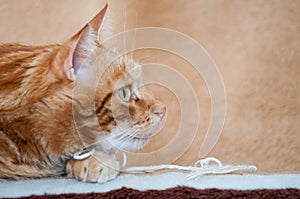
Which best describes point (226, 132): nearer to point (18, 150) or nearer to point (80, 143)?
point (80, 143)

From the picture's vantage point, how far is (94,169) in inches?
42.8

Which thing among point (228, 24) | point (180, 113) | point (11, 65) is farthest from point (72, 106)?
point (228, 24)

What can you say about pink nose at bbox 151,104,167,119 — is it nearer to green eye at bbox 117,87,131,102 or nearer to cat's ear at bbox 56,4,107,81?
green eye at bbox 117,87,131,102

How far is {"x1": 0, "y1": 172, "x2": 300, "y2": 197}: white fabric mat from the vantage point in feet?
3.50

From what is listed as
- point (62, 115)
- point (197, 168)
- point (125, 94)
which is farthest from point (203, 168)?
point (62, 115)

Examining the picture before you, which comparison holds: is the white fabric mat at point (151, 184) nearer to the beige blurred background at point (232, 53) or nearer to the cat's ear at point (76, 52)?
the beige blurred background at point (232, 53)

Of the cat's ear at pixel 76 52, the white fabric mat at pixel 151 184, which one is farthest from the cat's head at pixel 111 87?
the white fabric mat at pixel 151 184

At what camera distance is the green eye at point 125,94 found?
1146 mm

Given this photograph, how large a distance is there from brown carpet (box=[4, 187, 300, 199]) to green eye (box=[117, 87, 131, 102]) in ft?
0.80

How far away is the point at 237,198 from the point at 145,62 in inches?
19.8

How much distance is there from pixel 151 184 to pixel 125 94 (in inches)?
9.9

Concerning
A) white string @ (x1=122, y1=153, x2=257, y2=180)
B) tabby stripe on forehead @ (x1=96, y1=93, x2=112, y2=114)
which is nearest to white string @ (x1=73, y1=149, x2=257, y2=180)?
white string @ (x1=122, y1=153, x2=257, y2=180)

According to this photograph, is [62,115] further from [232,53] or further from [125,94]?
[232,53]

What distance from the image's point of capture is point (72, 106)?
112cm
